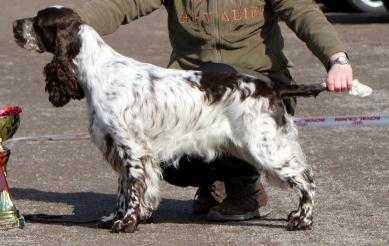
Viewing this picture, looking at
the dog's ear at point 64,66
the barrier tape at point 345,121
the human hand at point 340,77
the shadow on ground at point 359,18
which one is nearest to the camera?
the human hand at point 340,77

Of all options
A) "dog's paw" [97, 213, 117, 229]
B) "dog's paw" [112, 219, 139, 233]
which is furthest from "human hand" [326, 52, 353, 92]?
"dog's paw" [97, 213, 117, 229]

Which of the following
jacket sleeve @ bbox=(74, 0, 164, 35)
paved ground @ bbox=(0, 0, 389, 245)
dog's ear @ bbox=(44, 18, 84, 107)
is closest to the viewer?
dog's ear @ bbox=(44, 18, 84, 107)

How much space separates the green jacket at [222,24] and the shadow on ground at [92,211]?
2.84 feet

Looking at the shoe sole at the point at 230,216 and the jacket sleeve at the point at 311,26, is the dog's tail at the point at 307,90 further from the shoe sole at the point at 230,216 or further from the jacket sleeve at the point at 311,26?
the shoe sole at the point at 230,216

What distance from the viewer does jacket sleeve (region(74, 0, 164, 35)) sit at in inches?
266

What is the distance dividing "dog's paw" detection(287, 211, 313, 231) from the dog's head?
4.36 ft

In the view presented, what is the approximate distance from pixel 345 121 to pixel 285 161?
7.86 feet

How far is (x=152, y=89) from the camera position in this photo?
20.9ft

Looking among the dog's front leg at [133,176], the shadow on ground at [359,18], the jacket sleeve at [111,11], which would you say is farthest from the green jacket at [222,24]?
the shadow on ground at [359,18]

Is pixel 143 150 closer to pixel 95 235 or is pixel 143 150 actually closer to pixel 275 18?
pixel 95 235

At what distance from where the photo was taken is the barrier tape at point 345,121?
27.8 feet

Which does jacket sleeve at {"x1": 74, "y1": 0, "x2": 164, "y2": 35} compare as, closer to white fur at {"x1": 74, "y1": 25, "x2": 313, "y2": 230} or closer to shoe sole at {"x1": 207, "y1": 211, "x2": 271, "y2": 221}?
white fur at {"x1": 74, "y1": 25, "x2": 313, "y2": 230}

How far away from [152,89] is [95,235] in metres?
0.85

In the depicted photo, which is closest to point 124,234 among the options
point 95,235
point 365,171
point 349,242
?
point 95,235
